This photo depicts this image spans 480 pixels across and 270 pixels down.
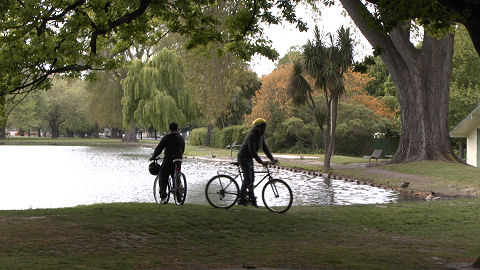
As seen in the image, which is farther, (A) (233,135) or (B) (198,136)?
(B) (198,136)

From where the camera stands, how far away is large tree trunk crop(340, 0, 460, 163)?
85.5 ft

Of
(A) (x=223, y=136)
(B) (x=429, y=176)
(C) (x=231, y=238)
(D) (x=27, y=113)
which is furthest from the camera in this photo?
(D) (x=27, y=113)

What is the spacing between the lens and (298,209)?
1184 centimetres

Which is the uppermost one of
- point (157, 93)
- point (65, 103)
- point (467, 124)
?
point (65, 103)

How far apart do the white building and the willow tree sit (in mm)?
30126

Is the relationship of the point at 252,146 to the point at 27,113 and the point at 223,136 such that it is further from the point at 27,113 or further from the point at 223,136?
the point at 27,113

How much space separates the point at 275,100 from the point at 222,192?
121 feet

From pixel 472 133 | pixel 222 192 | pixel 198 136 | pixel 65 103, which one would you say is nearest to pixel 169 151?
pixel 222 192

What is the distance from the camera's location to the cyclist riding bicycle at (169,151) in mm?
11344

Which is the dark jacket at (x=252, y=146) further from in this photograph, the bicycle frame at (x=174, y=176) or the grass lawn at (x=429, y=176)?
the grass lawn at (x=429, y=176)

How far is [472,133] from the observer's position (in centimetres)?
2809

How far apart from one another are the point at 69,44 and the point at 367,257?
6608mm

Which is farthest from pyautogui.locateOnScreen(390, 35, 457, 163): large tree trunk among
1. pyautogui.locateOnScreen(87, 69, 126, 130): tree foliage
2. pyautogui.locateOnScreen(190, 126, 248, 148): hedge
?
pyautogui.locateOnScreen(87, 69, 126, 130): tree foliage

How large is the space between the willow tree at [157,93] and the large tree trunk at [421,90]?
29748 mm
